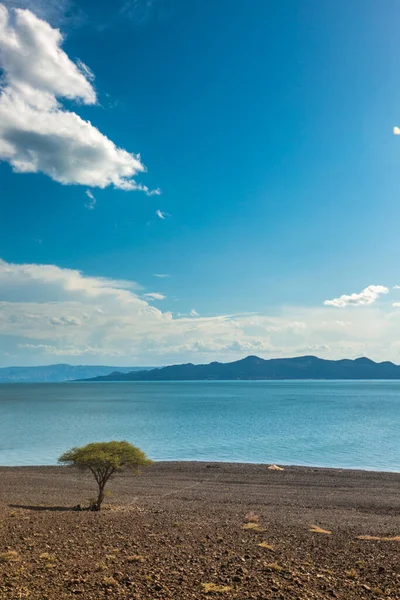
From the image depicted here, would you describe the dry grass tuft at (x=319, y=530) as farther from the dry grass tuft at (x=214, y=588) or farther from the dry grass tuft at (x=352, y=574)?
the dry grass tuft at (x=214, y=588)

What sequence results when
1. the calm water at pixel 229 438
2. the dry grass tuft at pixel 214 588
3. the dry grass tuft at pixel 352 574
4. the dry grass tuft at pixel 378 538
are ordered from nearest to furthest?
the dry grass tuft at pixel 214 588 → the dry grass tuft at pixel 352 574 → the dry grass tuft at pixel 378 538 → the calm water at pixel 229 438

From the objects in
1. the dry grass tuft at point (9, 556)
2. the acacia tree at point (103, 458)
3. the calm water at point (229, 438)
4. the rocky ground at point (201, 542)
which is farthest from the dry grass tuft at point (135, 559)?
the calm water at point (229, 438)

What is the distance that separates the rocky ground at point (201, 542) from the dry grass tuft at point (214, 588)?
1.8 inches

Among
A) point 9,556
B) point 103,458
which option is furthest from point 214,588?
point 103,458

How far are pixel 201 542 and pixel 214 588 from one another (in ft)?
18.9

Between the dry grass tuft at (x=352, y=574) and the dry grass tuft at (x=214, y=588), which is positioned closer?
the dry grass tuft at (x=214, y=588)

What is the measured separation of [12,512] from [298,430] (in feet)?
230

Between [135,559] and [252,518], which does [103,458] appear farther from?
[135,559]

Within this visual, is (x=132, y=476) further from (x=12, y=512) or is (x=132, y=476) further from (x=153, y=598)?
(x=153, y=598)

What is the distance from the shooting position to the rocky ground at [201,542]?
12234 millimetres

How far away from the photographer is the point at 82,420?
4316 inches

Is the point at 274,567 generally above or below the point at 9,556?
below

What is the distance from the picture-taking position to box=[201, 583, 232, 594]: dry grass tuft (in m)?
11.9

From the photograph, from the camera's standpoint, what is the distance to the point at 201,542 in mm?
17562
